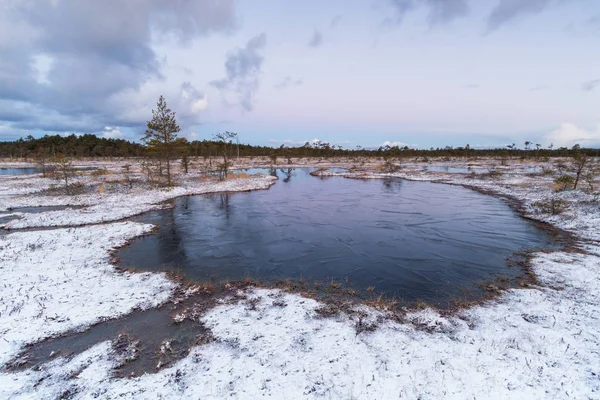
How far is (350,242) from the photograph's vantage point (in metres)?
16.3

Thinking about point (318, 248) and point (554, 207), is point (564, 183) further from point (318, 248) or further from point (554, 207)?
point (318, 248)

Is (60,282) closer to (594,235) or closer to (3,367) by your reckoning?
(3,367)

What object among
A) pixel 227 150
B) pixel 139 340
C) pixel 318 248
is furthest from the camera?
pixel 227 150

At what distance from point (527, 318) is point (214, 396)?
27.8 ft

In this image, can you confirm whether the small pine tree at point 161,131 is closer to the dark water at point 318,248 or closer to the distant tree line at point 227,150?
the dark water at point 318,248

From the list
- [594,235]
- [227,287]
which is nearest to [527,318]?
[227,287]

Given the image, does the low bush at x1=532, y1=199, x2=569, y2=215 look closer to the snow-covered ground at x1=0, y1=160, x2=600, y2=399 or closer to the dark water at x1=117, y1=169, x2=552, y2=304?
the dark water at x1=117, y1=169, x2=552, y2=304

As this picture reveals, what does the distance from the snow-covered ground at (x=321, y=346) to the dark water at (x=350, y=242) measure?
1.94m

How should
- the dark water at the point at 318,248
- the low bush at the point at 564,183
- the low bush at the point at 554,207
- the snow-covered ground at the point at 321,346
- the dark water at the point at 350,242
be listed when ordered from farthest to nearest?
the low bush at the point at 564,183 → the low bush at the point at 554,207 → the dark water at the point at 350,242 → the dark water at the point at 318,248 → the snow-covered ground at the point at 321,346

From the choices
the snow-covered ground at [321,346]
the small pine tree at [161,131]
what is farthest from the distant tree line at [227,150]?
the snow-covered ground at [321,346]

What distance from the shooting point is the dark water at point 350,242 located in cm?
1186

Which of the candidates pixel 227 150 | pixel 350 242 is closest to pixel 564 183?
pixel 350 242

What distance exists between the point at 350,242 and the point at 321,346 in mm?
9598

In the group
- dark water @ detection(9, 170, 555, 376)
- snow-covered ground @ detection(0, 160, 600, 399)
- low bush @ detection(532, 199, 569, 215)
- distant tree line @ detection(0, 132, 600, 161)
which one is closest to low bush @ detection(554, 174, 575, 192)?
dark water @ detection(9, 170, 555, 376)
